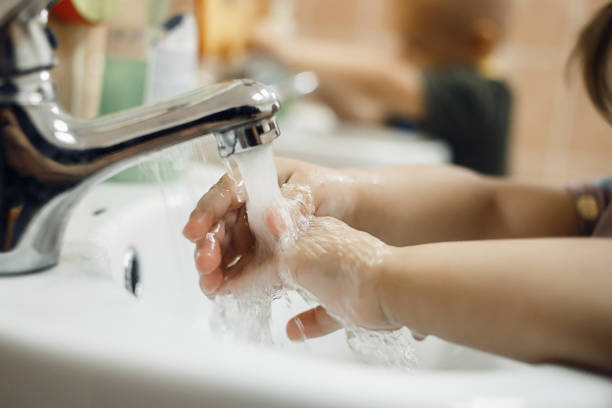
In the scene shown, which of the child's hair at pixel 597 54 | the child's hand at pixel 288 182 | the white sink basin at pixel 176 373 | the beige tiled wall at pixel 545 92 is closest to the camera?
the white sink basin at pixel 176 373

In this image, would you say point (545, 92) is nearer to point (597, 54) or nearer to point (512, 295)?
point (597, 54)

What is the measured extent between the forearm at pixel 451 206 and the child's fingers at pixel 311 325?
0.22 feet

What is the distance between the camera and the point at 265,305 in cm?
27

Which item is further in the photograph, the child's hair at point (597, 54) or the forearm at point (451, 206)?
the child's hair at point (597, 54)

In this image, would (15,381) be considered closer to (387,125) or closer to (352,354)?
(352,354)

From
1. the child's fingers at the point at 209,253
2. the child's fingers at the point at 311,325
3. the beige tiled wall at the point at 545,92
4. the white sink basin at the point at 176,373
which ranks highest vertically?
the white sink basin at the point at 176,373

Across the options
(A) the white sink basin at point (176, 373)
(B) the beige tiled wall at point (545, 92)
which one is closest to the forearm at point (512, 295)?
(A) the white sink basin at point (176, 373)

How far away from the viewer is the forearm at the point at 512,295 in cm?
18

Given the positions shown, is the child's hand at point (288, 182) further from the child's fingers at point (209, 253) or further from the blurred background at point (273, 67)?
the blurred background at point (273, 67)

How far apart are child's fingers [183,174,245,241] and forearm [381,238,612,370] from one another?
0.28ft

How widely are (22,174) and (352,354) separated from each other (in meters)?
0.18

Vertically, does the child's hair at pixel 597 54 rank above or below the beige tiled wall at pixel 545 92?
above

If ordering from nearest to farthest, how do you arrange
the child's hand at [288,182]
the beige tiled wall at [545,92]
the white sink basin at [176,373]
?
the white sink basin at [176,373] < the child's hand at [288,182] < the beige tiled wall at [545,92]

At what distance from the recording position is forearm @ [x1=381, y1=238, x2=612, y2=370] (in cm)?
18
